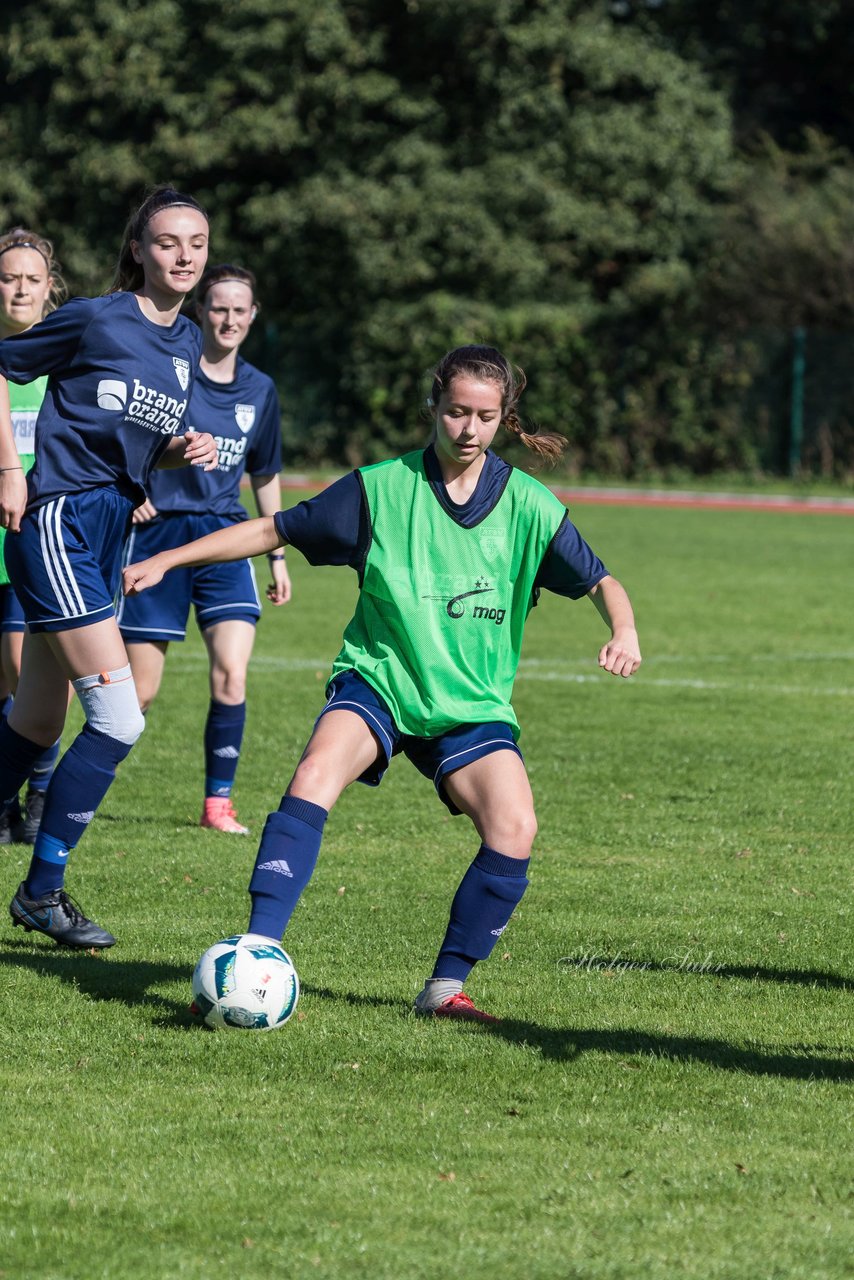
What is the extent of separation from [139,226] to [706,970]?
2.74 meters

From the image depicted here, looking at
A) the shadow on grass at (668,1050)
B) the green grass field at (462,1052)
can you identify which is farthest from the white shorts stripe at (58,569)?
the shadow on grass at (668,1050)

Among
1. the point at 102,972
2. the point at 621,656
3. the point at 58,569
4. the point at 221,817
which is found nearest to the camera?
the point at 621,656

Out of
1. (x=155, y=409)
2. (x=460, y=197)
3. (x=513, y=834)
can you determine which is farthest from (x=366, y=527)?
(x=460, y=197)

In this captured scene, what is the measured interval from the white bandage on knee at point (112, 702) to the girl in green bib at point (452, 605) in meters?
0.71

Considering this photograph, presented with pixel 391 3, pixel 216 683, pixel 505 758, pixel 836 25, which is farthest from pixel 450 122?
pixel 505 758

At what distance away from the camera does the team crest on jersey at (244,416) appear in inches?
296

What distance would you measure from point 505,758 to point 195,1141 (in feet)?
4.53

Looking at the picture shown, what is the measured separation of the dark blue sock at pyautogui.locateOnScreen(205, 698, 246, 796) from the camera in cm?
739

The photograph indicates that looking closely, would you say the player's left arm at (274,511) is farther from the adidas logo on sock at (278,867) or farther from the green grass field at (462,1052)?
the adidas logo on sock at (278,867)

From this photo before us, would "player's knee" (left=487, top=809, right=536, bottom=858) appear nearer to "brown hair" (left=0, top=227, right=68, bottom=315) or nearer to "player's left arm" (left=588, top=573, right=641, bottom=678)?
"player's left arm" (left=588, top=573, right=641, bottom=678)

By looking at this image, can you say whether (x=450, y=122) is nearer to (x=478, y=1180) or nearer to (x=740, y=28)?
(x=740, y=28)

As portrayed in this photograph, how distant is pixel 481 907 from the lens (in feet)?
15.4

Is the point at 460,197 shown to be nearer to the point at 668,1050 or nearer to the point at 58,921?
the point at 58,921

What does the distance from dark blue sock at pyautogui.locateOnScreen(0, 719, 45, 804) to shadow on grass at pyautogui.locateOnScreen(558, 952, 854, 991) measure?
1.76 meters
